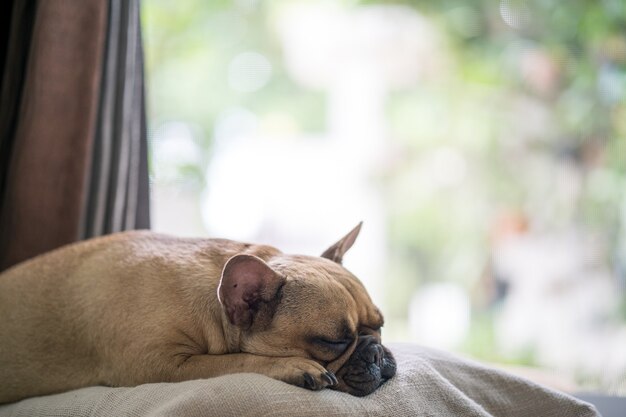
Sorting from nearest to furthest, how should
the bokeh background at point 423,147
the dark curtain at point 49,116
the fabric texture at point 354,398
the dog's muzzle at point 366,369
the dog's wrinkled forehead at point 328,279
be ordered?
1. the fabric texture at point 354,398
2. the dog's muzzle at point 366,369
3. the dog's wrinkled forehead at point 328,279
4. the dark curtain at point 49,116
5. the bokeh background at point 423,147

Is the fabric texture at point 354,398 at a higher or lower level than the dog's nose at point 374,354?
lower

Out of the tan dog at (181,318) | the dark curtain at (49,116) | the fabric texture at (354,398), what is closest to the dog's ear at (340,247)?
the tan dog at (181,318)

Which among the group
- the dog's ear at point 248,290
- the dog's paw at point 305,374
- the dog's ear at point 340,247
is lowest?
the dog's paw at point 305,374

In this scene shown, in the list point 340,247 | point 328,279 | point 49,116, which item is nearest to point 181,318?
point 328,279

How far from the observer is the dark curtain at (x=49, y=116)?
219 cm

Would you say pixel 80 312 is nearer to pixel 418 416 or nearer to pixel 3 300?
pixel 3 300

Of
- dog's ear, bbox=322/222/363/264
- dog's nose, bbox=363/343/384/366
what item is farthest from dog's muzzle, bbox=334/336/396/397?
dog's ear, bbox=322/222/363/264

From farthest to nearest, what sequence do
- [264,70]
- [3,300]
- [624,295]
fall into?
1. [264,70]
2. [624,295]
3. [3,300]

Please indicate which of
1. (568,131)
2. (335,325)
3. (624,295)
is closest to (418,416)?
(335,325)

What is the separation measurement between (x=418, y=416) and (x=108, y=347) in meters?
0.65

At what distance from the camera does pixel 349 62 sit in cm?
632

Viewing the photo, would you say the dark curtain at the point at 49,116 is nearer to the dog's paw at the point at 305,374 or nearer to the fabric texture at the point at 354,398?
the fabric texture at the point at 354,398

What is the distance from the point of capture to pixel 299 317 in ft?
5.02

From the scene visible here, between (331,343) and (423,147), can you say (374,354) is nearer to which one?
(331,343)
